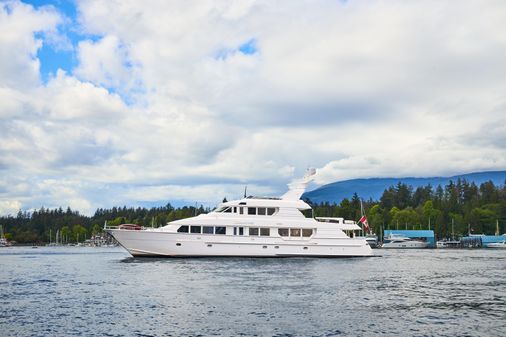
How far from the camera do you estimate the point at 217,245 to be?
187 feet

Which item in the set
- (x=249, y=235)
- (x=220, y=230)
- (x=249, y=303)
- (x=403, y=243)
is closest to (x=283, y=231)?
(x=249, y=235)

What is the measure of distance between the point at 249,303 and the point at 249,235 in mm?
31334

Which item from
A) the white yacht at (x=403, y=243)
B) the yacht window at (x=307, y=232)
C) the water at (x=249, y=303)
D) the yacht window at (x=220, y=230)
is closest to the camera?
the water at (x=249, y=303)

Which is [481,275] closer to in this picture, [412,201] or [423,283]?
[423,283]

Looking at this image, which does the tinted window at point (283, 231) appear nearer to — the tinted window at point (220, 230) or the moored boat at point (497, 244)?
the tinted window at point (220, 230)

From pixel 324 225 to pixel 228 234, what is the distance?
11.6 m

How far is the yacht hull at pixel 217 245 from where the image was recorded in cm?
5588

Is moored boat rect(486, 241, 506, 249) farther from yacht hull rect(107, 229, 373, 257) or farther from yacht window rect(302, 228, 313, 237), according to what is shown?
yacht window rect(302, 228, 313, 237)

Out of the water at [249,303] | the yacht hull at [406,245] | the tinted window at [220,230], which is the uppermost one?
the tinted window at [220,230]

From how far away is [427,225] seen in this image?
523 ft

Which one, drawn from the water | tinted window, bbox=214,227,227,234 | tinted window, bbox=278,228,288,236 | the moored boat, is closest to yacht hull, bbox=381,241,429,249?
the moored boat

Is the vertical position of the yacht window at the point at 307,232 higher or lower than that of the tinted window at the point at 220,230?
lower

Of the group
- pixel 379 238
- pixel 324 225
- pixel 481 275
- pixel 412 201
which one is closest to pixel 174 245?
pixel 324 225

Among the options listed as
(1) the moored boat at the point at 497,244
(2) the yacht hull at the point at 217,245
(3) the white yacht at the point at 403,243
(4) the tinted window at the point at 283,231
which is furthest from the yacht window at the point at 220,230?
(1) the moored boat at the point at 497,244
